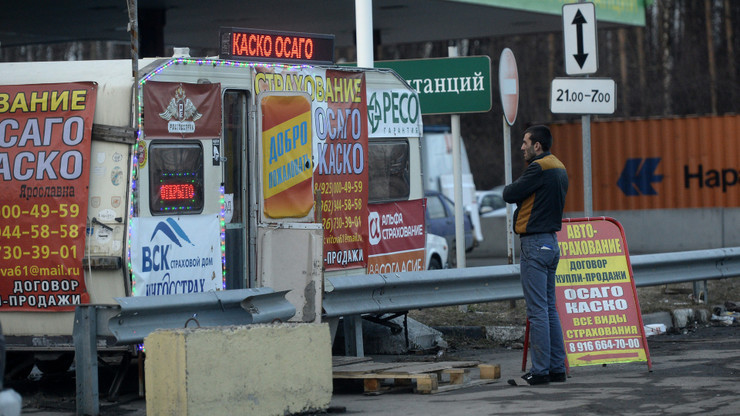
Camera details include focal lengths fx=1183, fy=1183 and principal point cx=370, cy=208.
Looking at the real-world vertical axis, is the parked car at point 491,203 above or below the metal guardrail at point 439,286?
above

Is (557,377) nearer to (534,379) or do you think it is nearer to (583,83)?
(534,379)

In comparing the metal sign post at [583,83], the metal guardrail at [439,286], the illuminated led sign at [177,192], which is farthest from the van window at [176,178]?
the metal sign post at [583,83]

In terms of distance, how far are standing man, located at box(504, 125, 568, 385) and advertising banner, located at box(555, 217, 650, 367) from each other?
55cm

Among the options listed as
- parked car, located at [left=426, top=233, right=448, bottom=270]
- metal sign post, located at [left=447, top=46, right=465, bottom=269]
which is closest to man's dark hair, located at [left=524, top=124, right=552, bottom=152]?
metal sign post, located at [left=447, top=46, right=465, bottom=269]

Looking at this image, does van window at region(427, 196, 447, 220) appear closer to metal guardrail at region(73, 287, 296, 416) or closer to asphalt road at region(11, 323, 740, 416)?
asphalt road at region(11, 323, 740, 416)

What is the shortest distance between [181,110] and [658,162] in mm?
18642

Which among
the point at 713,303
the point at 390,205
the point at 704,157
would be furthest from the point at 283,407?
the point at 704,157

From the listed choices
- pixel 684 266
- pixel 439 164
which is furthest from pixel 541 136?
pixel 439 164

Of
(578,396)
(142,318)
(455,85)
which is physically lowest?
(578,396)

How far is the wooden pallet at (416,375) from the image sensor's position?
9.06 metres

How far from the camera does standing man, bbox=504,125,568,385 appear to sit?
9.37 metres

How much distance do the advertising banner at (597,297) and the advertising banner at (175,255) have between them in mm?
2943

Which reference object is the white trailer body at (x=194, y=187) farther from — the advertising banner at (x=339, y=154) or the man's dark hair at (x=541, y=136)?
the man's dark hair at (x=541, y=136)

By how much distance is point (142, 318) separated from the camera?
848 cm
